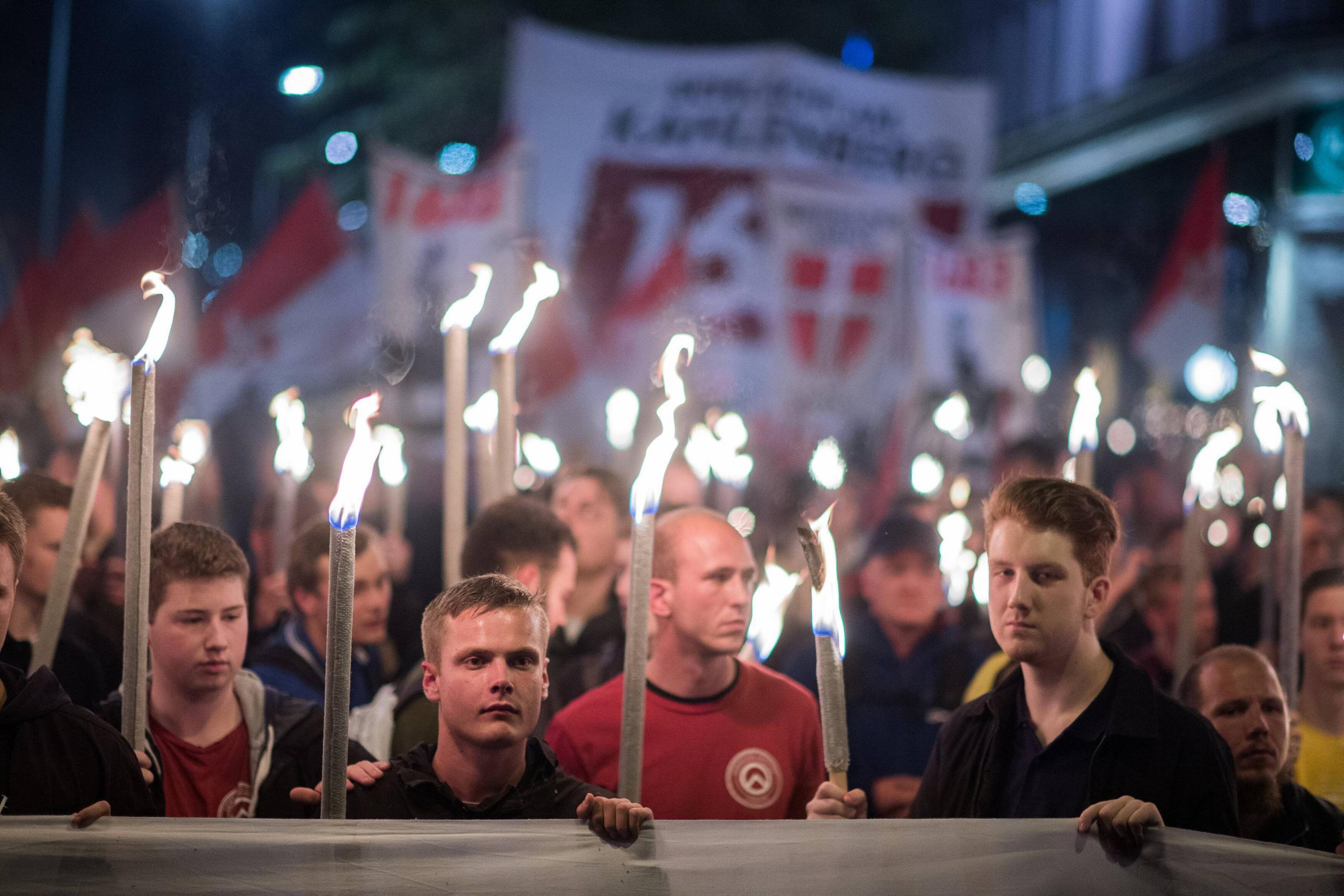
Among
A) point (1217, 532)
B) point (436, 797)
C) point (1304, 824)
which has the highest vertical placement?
point (1217, 532)

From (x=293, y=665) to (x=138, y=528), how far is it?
1593 millimetres

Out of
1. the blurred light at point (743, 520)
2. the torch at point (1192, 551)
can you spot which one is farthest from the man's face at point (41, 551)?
the blurred light at point (743, 520)

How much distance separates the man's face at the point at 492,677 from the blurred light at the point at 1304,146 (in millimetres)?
14858

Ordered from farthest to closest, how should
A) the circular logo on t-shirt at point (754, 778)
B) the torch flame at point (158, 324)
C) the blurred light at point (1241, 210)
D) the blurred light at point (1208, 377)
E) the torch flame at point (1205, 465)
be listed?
the blurred light at point (1208, 377) < the blurred light at point (1241, 210) < the torch flame at point (1205, 465) < the circular logo on t-shirt at point (754, 778) < the torch flame at point (158, 324)

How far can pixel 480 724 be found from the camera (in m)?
3.02

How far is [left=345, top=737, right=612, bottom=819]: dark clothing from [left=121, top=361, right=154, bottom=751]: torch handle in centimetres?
53

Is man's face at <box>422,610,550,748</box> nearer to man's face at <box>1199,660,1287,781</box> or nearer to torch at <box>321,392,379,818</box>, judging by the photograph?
torch at <box>321,392,379,818</box>

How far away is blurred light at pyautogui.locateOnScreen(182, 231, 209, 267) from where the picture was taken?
10.4 m

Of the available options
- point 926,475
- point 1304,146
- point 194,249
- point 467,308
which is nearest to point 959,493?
point 926,475

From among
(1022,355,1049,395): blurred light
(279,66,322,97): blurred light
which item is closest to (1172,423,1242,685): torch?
(1022,355,1049,395): blurred light

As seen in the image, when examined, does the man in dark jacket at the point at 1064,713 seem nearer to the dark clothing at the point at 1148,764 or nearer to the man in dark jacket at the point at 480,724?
the dark clothing at the point at 1148,764

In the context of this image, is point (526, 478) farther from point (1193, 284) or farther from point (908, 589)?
point (1193, 284)

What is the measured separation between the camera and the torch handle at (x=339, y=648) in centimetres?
243

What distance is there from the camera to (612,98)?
43.6 feet
